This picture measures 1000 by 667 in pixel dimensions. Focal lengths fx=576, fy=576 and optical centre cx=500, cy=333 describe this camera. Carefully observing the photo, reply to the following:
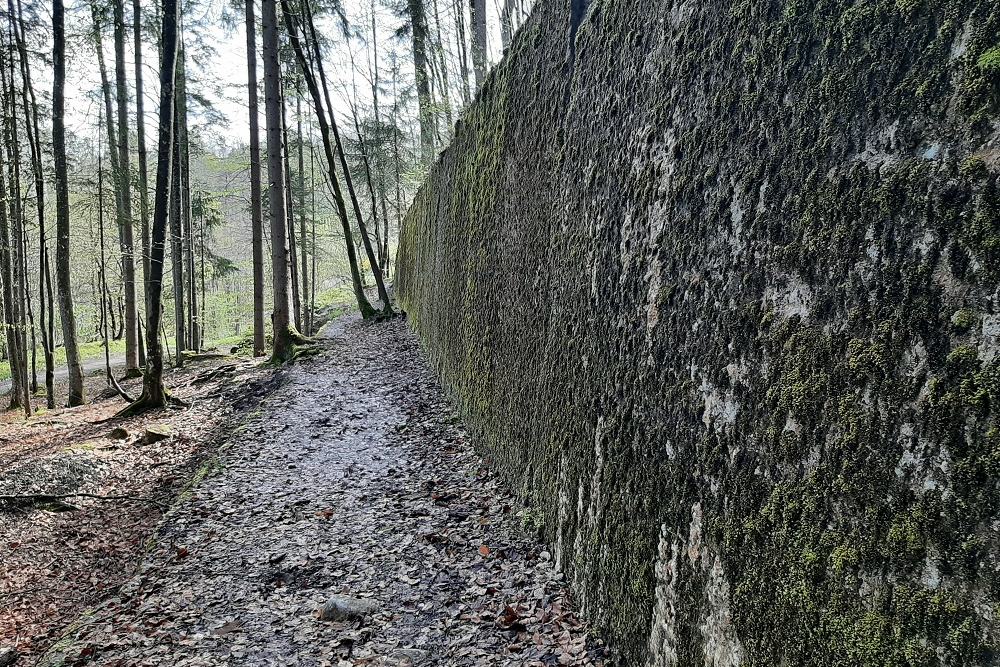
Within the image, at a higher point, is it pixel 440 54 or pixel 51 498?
pixel 440 54

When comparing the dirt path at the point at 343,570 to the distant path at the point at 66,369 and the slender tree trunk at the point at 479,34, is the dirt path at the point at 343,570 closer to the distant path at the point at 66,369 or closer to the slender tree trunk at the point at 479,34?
the slender tree trunk at the point at 479,34

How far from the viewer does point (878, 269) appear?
1.40 metres

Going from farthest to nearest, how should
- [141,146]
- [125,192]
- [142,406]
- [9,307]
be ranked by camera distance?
[125,192], [141,146], [9,307], [142,406]

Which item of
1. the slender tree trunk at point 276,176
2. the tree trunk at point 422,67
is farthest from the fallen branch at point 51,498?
the tree trunk at point 422,67

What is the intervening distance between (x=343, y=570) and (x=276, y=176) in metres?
10.1

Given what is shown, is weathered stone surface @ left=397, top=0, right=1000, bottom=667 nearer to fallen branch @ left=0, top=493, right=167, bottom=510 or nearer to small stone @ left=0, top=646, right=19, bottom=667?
small stone @ left=0, top=646, right=19, bottom=667

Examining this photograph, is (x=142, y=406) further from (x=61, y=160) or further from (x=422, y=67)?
(x=422, y=67)

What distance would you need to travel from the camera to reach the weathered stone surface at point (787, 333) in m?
1.21

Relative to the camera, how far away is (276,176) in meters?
12.1

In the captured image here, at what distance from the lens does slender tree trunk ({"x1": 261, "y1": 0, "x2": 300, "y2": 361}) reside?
1188 cm

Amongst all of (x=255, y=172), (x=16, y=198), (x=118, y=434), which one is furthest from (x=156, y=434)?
(x=255, y=172)

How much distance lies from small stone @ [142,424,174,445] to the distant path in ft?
45.2

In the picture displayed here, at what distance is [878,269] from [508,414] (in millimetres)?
3789

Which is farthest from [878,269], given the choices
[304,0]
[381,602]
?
[304,0]
